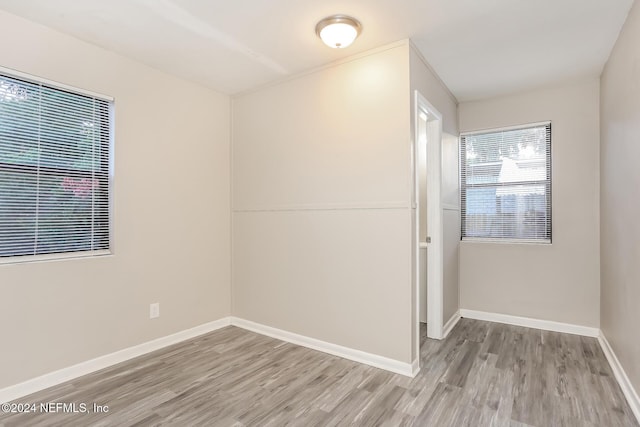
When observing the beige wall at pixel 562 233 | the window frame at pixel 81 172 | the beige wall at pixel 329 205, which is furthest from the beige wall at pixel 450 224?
the window frame at pixel 81 172

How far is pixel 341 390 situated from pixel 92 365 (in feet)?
6.29

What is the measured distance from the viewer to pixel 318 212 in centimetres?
301

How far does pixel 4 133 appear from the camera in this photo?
2.19 m

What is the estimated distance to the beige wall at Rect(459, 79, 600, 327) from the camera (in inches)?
129

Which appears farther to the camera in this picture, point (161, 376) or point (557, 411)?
point (161, 376)

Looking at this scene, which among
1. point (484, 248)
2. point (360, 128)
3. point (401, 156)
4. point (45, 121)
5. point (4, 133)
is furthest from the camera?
point (484, 248)

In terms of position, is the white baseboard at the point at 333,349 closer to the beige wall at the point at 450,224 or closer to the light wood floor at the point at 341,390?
the light wood floor at the point at 341,390

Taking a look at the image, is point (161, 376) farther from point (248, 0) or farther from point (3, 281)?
point (248, 0)

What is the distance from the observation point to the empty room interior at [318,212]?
85.4 inches

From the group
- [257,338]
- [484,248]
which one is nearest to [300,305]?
[257,338]

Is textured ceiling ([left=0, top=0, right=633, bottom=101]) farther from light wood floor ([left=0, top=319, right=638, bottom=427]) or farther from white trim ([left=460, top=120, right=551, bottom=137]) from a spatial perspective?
light wood floor ([left=0, top=319, right=638, bottom=427])

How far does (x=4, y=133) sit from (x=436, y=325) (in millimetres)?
3786

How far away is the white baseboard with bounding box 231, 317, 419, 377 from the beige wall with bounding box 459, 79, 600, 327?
1.86 meters

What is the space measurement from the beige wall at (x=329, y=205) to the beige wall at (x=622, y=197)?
1.37m
